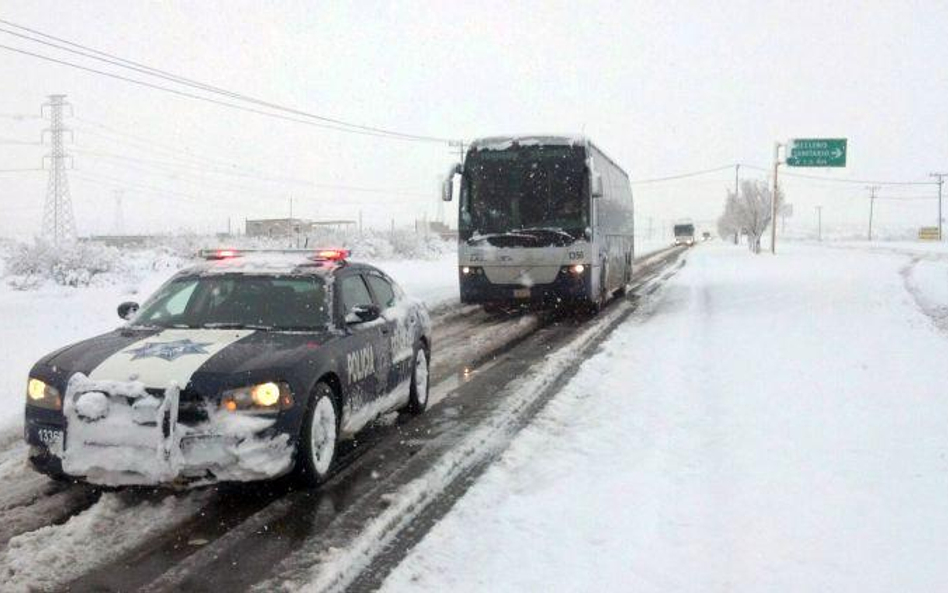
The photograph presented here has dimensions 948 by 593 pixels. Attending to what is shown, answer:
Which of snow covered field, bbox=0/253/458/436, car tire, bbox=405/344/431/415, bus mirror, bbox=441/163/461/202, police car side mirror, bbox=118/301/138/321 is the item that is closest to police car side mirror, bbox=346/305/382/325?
car tire, bbox=405/344/431/415

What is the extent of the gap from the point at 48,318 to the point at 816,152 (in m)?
45.3

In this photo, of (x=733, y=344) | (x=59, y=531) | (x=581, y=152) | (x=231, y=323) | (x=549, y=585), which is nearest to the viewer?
(x=549, y=585)

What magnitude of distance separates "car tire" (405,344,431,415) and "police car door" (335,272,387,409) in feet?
3.00

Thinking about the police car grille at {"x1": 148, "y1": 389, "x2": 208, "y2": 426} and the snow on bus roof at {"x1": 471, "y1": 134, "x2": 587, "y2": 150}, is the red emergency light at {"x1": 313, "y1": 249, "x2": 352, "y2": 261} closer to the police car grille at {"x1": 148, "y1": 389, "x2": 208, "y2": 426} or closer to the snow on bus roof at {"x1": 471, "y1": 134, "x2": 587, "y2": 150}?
the police car grille at {"x1": 148, "y1": 389, "x2": 208, "y2": 426}

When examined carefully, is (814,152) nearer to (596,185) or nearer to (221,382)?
(596,185)

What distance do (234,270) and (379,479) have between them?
2.17 meters

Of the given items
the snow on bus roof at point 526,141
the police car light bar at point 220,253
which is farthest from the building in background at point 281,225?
the police car light bar at point 220,253

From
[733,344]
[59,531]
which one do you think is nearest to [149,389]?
[59,531]

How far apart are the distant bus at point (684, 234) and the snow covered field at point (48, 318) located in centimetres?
6344

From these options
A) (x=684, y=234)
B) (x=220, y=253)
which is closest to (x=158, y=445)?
(x=220, y=253)

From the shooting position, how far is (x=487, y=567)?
13.0 feet

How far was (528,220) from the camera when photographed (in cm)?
1543

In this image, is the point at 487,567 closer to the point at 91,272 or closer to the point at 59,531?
the point at 59,531

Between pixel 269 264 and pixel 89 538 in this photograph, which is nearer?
pixel 89 538
